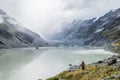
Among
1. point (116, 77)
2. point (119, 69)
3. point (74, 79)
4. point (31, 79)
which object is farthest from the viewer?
point (31, 79)

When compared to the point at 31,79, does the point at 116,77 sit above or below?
below

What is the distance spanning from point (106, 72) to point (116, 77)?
789 cm

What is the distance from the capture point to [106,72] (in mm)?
38500

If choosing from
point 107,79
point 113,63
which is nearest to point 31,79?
point 113,63

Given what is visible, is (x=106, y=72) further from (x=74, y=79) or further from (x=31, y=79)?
(x=31, y=79)

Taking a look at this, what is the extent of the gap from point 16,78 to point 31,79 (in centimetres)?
678

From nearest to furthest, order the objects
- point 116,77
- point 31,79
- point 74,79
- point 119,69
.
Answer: point 116,77 → point 119,69 → point 74,79 → point 31,79

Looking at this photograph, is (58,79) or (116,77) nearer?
(116,77)

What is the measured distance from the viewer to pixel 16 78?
7738 centimetres

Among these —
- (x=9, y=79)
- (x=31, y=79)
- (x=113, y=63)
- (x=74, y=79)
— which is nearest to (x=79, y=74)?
(x=74, y=79)

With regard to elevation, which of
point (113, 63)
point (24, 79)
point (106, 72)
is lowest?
point (106, 72)

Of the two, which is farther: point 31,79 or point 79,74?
point 31,79

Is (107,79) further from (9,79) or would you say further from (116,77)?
(9,79)

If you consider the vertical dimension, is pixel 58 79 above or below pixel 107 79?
above
